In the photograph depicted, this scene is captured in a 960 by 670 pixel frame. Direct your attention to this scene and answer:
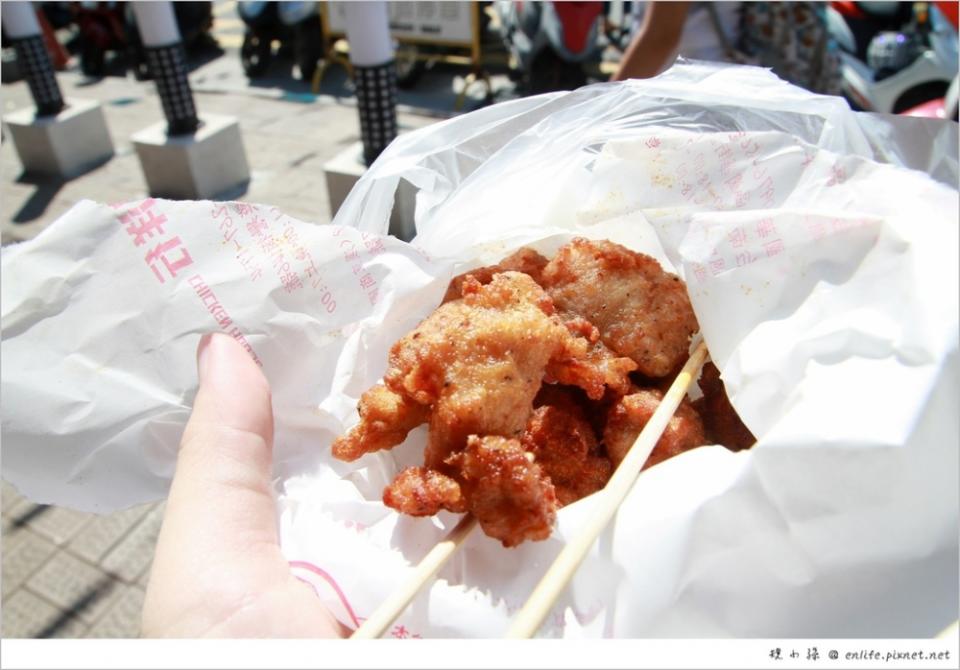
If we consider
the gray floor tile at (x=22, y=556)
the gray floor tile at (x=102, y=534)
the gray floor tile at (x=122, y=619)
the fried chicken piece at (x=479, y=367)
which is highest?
the fried chicken piece at (x=479, y=367)

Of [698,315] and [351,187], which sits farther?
[351,187]

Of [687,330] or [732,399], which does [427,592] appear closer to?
[732,399]

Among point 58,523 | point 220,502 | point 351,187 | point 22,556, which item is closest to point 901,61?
point 351,187

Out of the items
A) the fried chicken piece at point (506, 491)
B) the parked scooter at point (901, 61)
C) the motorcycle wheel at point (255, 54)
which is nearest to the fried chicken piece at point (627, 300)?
the fried chicken piece at point (506, 491)

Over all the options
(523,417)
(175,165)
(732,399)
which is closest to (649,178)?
(732,399)

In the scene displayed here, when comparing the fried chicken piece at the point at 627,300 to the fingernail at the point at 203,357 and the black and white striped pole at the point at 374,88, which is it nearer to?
the fingernail at the point at 203,357

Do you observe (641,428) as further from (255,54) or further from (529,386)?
(255,54)

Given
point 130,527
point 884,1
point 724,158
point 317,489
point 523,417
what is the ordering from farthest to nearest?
1. point 884,1
2. point 130,527
3. point 724,158
4. point 317,489
5. point 523,417
